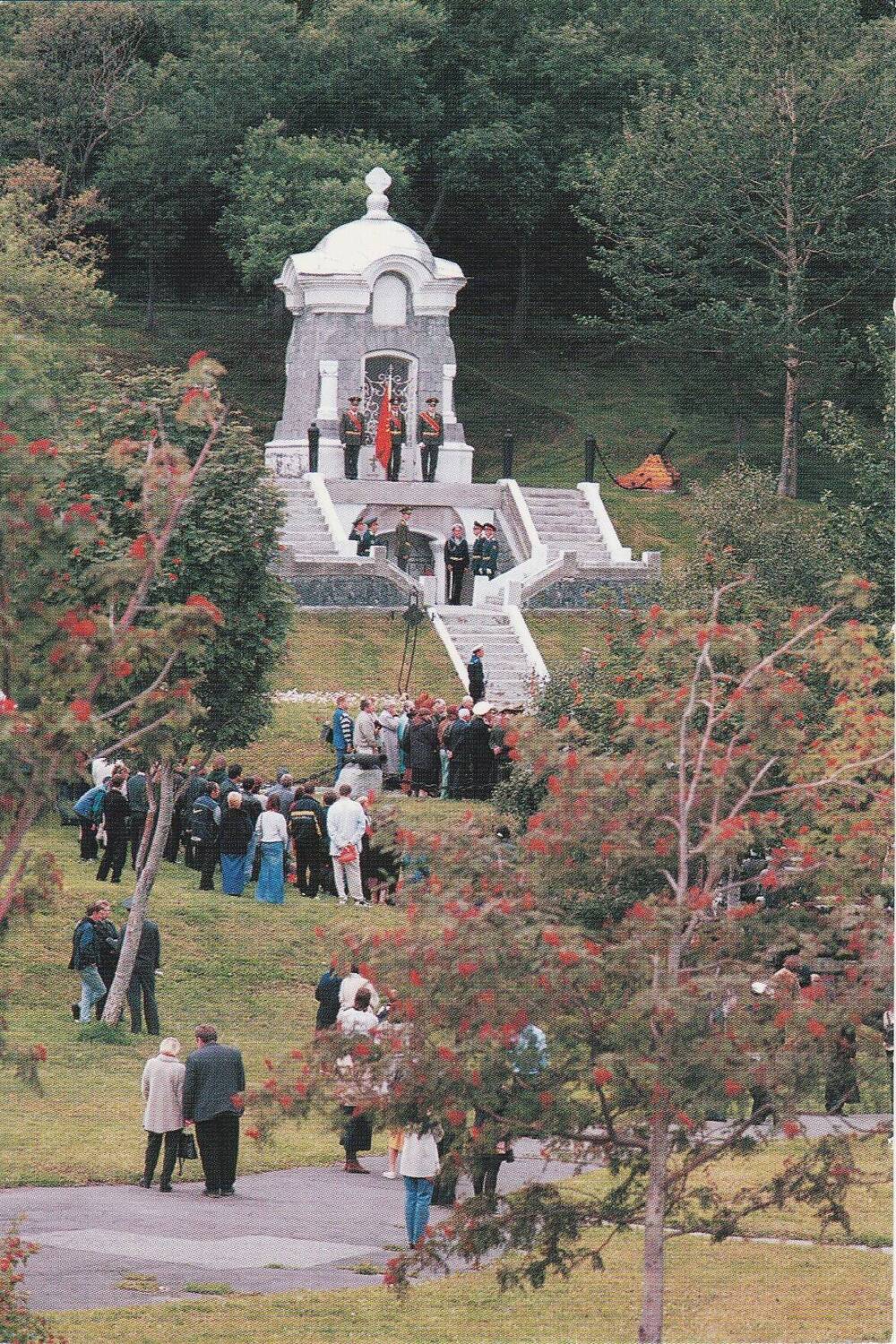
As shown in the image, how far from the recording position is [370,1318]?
15.0 metres

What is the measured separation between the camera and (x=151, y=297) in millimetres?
62406

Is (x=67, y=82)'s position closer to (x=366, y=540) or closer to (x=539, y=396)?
(x=539, y=396)

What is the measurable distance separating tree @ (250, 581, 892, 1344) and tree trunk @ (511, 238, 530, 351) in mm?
52341

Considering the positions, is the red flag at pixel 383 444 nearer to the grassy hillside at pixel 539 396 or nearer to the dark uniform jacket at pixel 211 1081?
the grassy hillside at pixel 539 396

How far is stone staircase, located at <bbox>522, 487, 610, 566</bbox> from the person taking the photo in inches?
1820

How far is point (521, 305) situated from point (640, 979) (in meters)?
54.3

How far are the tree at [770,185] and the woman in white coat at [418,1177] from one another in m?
38.2

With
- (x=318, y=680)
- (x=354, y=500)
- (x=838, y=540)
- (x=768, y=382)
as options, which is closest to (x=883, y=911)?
(x=838, y=540)

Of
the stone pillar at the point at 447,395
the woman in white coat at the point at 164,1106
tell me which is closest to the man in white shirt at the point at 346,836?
the woman in white coat at the point at 164,1106

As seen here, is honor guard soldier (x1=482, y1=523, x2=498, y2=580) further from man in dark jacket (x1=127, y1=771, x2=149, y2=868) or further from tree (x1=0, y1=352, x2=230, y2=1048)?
tree (x1=0, y1=352, x2=230, y2=1048)

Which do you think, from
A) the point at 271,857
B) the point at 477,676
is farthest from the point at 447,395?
the point at 271,857

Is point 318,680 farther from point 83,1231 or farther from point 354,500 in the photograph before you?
point 83,1231

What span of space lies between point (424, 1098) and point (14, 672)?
325 cm

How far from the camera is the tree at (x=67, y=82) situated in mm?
59500
